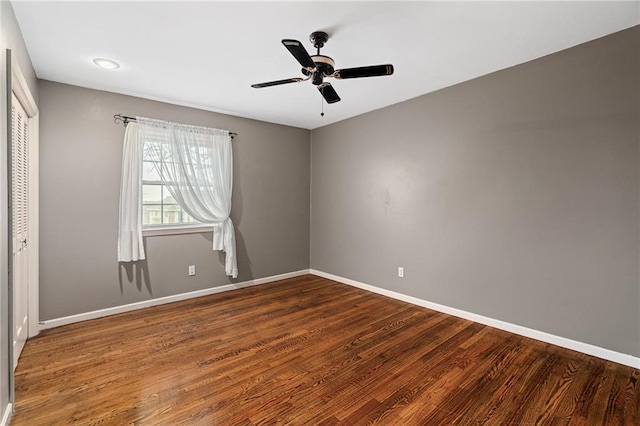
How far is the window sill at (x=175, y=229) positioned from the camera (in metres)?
3.73

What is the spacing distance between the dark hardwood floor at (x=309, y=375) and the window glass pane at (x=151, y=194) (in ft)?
4.54

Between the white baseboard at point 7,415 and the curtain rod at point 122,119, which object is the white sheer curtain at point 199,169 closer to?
the curtain rod at point 122,119

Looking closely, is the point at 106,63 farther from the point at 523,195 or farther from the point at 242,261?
the point at 523,195

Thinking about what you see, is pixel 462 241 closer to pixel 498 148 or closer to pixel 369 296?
pixel 498 148

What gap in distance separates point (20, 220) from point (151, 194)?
1.33 meters

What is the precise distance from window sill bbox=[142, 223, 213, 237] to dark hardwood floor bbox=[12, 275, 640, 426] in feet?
3.26

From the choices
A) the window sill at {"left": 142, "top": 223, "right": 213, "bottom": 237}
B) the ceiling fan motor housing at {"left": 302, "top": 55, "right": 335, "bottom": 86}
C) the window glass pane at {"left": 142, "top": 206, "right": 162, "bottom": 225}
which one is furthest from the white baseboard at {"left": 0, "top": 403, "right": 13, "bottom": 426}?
the ceiling fan motor housing at {"left": 302, "top": 55, "right": 335, "bottom": 86}

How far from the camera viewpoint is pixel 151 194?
12.6 feet

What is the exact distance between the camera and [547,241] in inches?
109

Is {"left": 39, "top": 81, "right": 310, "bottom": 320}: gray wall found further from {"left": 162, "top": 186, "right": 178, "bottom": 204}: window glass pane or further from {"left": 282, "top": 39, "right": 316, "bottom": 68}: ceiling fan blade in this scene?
{"left": 282, "top": 39, "right": 316, "bottom": 68}: ceiling fan blade

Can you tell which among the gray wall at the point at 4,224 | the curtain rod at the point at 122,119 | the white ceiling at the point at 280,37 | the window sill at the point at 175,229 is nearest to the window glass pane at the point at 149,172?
the curtain rod at the point at 122,119

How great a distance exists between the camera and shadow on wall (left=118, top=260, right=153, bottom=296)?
355 cm

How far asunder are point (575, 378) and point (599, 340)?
54 cm

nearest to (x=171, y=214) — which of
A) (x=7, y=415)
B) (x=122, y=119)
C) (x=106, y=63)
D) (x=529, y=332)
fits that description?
(x=122, y=119)
